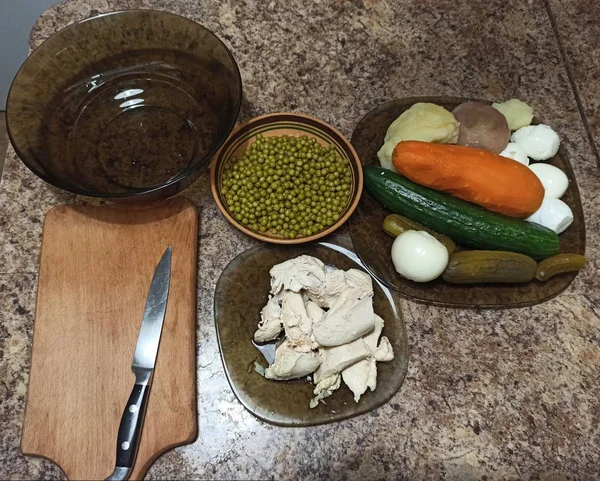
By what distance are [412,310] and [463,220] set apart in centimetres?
27

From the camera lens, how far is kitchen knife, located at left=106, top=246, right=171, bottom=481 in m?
1.04

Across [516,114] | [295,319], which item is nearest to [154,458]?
[295,319]

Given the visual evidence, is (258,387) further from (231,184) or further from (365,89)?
(365,89)

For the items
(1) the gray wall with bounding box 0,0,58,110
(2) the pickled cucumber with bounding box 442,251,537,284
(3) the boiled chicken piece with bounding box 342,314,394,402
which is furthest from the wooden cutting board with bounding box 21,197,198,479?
(1) the gray wall with bounding box 0,0,58,110

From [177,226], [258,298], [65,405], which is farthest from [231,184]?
[65,405]

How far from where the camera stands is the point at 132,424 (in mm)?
1065

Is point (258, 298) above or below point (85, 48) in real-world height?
below

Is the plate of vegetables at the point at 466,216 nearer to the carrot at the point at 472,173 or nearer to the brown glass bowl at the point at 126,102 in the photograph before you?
the carrot at the point at 472,173

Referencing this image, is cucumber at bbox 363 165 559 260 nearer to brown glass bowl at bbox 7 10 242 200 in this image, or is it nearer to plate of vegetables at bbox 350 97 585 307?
plate of vegetables at bbox 350 97 585 307

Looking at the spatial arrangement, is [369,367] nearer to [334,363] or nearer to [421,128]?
[334,363]

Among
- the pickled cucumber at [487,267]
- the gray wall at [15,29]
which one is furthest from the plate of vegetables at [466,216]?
the gray wall at [15,29]

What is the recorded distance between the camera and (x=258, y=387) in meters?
1.13

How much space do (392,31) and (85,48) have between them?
942 mm

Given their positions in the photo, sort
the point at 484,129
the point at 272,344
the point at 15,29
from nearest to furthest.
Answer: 1. the point at 272,344
2. the point at 484,129
3. the point at 15,29
